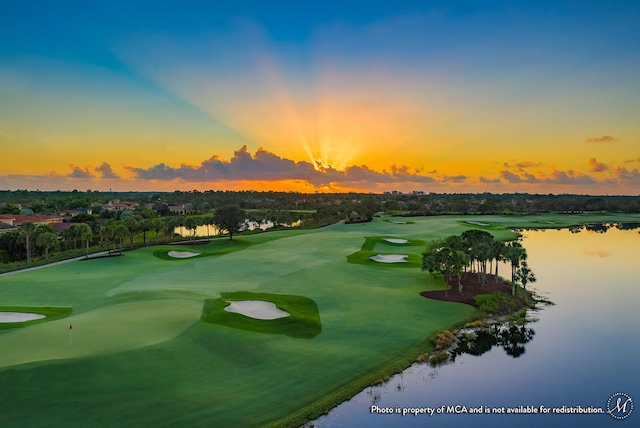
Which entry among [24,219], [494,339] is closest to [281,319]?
[494,339]

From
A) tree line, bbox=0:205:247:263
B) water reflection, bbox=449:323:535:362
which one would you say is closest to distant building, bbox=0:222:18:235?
tree line, bbox=0:205:247:263

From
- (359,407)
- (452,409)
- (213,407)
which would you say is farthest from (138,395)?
(452,409)

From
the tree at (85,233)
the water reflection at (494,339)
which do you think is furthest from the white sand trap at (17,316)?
the water reflection at (494,339)

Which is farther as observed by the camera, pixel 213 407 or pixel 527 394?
pixel 527 394

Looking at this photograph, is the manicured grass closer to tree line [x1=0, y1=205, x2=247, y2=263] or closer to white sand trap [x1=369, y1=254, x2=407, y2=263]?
tree line [x1=0, y1=205, x2=247, y2=263]

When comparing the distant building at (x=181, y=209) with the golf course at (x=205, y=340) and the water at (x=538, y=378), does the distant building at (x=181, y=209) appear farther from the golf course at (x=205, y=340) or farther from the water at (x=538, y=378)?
the water at (x=538, y=378)

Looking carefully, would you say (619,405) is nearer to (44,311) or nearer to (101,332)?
(101,332)

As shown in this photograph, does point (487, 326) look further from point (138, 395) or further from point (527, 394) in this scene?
point (138, 395)
